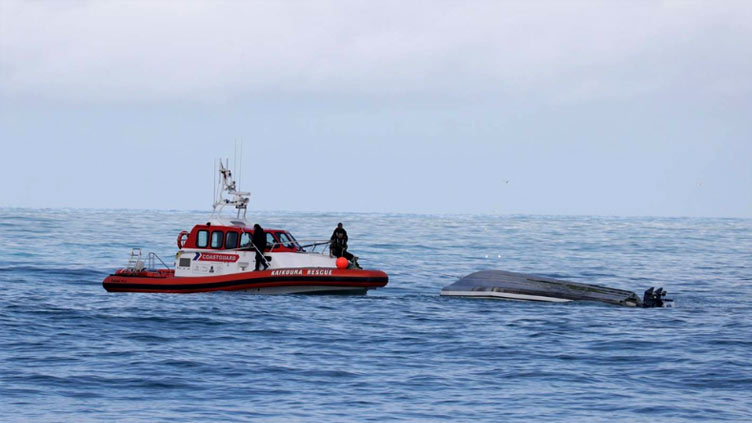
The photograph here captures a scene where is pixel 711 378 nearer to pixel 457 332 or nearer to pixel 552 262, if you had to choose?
pixel 457 332

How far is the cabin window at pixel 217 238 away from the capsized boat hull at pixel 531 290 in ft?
24.4

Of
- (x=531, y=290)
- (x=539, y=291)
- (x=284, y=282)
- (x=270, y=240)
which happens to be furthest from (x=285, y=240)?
(x=539, y=291)

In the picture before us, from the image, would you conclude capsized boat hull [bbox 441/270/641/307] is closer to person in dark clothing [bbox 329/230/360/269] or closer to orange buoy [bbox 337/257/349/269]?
person in dark clothing [bbox 329/230/360/269]

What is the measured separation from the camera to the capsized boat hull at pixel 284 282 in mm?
30031

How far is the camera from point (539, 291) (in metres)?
30.6

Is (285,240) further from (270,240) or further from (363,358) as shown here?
(363,358)

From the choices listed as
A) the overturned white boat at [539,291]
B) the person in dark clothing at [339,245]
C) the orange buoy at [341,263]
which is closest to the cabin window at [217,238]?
the person in dark clothing at [339,245]

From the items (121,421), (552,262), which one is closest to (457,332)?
(121,421)

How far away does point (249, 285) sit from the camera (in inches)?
1192

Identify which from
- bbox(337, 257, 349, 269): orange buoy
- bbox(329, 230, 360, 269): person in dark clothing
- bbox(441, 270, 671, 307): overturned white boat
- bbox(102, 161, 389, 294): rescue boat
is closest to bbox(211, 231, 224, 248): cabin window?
bbox(102, 161, 389, 294): rescue boat

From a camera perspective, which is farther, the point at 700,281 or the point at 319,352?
the point at 700,281

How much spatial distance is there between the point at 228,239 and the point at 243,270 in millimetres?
1101

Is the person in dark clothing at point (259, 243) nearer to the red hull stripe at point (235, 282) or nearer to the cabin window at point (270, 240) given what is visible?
the cabin window at point (270, 240)

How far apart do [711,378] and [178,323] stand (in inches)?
507
